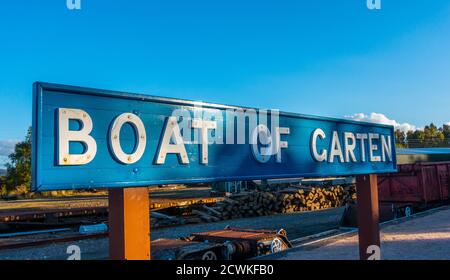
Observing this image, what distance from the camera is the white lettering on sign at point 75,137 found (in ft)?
8.03

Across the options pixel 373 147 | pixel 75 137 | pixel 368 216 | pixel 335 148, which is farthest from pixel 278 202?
pixel 75 137

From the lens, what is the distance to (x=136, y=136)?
9.34ft

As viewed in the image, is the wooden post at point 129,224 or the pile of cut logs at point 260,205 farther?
the pile of cut logs at point 260,205

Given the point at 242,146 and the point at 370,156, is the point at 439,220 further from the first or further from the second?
the point at 242,146

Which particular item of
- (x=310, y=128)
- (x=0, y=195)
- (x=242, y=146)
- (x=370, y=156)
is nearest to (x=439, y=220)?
(x=370, y=156)

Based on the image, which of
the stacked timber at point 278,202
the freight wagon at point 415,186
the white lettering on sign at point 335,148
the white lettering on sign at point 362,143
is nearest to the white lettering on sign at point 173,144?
the white lettering on sign at point 335,148

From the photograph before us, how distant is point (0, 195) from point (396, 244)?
41.3 m

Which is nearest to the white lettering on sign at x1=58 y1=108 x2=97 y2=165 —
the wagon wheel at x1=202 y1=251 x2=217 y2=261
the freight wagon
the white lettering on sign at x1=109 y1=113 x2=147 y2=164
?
the white lettering on sign at x1=109 y1=113 x2=147 y2=164

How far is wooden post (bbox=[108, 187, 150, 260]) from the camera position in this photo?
291 centimetres

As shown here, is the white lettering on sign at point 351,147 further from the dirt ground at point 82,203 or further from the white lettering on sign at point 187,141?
the dirt ground at point 82,203

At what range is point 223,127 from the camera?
344cm
